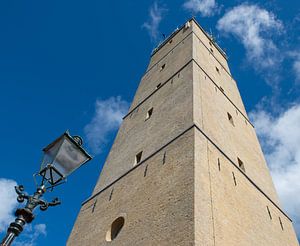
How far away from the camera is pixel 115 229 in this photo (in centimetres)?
874

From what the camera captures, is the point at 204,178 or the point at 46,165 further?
the point at 204,178

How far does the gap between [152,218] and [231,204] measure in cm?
204

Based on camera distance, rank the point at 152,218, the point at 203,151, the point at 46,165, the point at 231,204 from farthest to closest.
Result: 1. the point at 203,151
2. the point at 231,204
3. the point at 152,218
4. the point at 46,165

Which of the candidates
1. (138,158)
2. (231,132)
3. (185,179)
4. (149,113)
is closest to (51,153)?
(185,179)

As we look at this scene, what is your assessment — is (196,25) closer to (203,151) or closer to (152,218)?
(203,151)

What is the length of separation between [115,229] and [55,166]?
554cm

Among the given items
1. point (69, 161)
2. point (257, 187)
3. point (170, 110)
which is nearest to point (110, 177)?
point (170, 110)

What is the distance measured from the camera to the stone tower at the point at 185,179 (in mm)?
7141

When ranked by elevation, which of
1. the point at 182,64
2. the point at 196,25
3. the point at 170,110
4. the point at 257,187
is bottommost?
the point at 257,187

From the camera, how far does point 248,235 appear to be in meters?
7.87

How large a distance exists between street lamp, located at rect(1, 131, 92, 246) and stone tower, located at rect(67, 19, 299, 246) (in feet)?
10.6

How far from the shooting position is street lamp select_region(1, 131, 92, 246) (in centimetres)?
353

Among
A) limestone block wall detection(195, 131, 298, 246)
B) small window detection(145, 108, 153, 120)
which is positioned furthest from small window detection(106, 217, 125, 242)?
small window detection(145, 108, 153, 120)

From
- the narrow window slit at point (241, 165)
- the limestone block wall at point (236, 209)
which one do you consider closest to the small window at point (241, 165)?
the narrow window slit at point (241, 165)
